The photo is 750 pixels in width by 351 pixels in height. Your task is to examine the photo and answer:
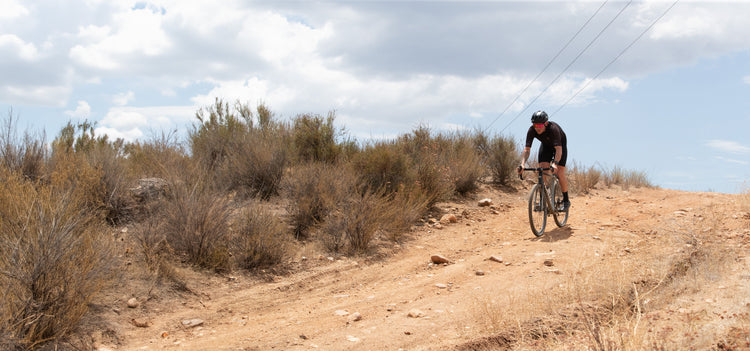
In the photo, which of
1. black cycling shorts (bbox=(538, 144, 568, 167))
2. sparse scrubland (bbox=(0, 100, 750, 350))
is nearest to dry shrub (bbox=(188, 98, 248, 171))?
sparse scrubland (bbox=(0, 100, 750, 350))

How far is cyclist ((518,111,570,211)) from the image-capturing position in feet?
28.3

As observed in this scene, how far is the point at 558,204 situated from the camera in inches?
364

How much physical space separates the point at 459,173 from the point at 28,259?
10.1 metres

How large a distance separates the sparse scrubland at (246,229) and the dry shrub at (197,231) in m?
0.02

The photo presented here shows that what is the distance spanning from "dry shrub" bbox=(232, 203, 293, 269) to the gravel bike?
420 centimetres

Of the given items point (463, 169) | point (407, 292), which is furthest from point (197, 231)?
point (463, 169)

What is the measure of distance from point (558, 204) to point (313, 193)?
181 inches

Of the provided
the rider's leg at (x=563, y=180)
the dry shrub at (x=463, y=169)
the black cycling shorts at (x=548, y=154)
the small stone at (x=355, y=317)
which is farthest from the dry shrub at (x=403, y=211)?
the small stone at (x=355, y=317)

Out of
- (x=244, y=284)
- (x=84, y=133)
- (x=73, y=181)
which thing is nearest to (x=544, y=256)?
(x=244, y=284)

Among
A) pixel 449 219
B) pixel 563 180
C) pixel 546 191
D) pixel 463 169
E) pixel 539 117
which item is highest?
pixel 539 117

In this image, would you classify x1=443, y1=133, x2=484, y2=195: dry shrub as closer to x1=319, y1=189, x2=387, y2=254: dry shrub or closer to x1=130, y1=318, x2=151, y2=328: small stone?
x1=319, y1=189, x2=387, y2=254: dry shrub

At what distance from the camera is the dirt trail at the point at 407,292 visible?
504cm

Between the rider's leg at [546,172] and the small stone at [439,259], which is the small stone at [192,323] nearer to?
the small stone at [439,259]

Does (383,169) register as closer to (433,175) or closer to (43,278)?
(433,175)
